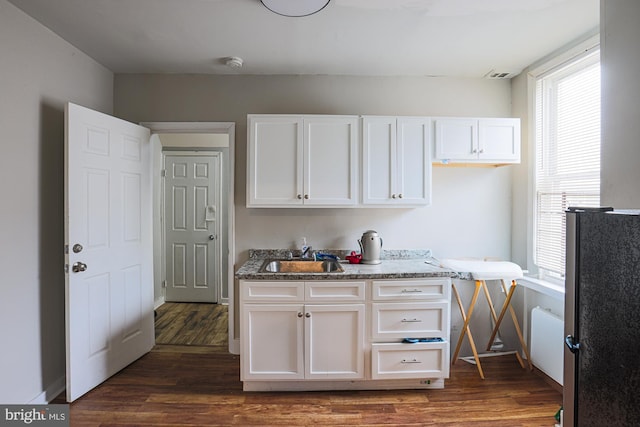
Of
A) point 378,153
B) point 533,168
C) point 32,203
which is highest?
point 378,153

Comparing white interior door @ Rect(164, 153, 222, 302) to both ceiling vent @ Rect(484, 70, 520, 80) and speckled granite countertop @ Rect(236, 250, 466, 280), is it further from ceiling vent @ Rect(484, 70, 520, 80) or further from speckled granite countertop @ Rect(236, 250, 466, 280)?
ceiling vent @ Rect(484, 70, 520, 80)

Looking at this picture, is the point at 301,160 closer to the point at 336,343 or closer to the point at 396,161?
Answer: the point at 396,161

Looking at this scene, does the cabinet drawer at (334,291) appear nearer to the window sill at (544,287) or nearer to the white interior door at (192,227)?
the window sill at (544,287)

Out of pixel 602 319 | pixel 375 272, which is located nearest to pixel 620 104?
pixel 602 319

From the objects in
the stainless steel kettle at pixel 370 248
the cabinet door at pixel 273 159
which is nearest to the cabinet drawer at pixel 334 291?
the stainless steel kettle at pixel 370 248

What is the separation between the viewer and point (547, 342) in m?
2.33

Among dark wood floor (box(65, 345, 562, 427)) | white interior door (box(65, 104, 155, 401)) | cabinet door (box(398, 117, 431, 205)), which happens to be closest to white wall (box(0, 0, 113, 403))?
white interior door (box(65, 104, 155, 401))

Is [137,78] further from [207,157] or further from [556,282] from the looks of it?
[556,282]

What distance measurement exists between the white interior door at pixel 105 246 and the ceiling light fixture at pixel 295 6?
150cm

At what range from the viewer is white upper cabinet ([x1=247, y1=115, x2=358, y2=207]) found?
8.14 feet

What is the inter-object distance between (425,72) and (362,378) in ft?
8.34

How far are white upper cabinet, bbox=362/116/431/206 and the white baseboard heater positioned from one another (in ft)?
4.03

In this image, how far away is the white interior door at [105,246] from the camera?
209 centimetres

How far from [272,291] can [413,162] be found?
149 centimetres
